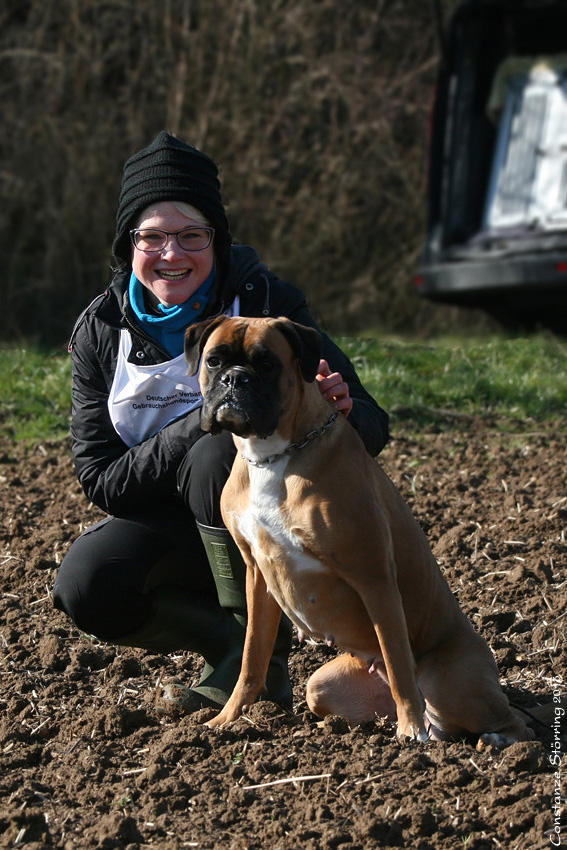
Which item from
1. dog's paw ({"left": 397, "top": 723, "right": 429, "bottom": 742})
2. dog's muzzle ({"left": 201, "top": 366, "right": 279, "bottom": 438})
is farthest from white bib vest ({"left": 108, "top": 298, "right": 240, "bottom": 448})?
dog's paw ({"left": 397, "top": 723, "right": 429, "bottom": 742})

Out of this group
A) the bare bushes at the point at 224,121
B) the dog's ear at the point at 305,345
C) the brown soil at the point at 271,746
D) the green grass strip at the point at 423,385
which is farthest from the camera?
the bare bushes at the point at 224,121

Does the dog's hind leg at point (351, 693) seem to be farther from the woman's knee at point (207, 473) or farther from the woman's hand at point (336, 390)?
the woman's hand at point (336, 390)

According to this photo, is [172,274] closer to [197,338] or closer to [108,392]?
[197,338]

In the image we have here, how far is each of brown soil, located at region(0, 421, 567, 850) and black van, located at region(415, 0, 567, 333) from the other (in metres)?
3.73

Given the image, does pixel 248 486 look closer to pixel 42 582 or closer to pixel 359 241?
pixel 42 582

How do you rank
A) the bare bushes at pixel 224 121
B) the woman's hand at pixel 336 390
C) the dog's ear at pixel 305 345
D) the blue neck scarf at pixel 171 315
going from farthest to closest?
1. the bare bushes at pixel 224 121
2. the blue neck scarf at pixel 171 315
3. the woman's hand at pixel 336 390
4. the dog's ear at pixel 305 345

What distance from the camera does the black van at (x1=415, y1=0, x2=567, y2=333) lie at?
9.02m

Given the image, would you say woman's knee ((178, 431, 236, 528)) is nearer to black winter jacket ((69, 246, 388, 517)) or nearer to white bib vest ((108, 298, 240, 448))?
black winter jacket ((69, 246, 388, 517))

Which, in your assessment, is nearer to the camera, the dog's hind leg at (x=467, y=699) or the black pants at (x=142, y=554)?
the dog's hind leg at (x=467, y=699)

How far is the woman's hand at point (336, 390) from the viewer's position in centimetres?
379

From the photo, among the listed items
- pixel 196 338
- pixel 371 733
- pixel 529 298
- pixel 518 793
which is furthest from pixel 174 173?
pixel 529 298

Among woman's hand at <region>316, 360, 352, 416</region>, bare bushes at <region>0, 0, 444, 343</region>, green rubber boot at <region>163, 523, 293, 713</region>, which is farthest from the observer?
bare bushes at <region>0, 0, 444, 343</region>

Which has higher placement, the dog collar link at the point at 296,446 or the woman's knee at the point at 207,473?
the dog collar link at the point at 296,446

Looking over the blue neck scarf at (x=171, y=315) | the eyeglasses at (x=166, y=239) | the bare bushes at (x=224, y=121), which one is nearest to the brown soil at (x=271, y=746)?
the blue neck scarf at (x=171, y=315)
